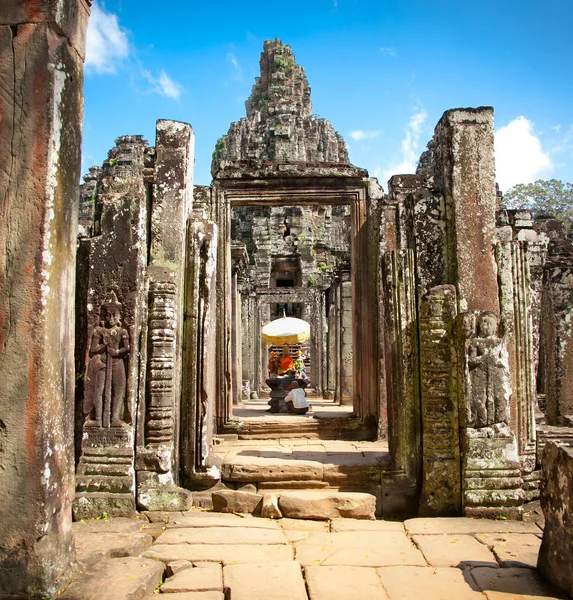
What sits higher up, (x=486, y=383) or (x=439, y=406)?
(x=486, y=383)

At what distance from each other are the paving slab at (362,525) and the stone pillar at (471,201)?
7.39 ft

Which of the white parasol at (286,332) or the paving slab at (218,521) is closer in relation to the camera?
the paving slab at (218,521)

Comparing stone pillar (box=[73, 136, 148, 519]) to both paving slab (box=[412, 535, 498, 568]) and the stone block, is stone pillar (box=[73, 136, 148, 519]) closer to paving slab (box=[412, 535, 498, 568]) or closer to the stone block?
the stone block

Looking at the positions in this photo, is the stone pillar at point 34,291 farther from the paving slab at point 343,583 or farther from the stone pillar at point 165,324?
the stone pillar at point 165,324

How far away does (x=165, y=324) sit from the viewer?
590 cm

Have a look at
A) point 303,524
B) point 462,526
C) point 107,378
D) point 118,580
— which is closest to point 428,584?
point 462,526

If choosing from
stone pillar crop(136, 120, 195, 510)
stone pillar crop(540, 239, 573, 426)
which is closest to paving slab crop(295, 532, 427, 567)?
stone pillar crop(136, 120, 195, 510)

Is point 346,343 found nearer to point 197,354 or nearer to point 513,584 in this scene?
point 197,354

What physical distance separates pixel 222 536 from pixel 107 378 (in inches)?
69.0

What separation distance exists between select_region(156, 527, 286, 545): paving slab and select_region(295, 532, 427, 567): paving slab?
0.29 m

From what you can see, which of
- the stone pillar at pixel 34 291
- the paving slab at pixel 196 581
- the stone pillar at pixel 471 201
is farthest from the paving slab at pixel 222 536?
the stone pillar at pixel 471 201

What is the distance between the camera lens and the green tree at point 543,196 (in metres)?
43.1

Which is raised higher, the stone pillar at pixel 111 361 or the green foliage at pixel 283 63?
the green foliage at pixel 283 63

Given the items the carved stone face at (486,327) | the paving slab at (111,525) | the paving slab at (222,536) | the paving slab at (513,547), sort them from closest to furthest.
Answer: the paving slab at (513,547) → the paving slab at (222,536) → the paving slab at (111,525) → the carved stone face at (486,327)
